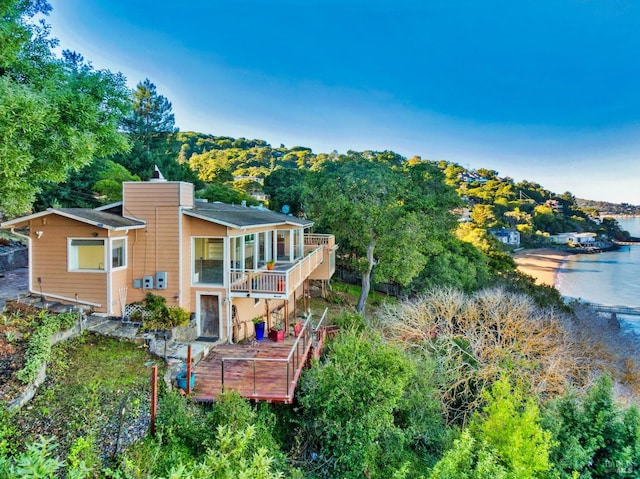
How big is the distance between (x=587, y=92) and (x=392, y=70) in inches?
877

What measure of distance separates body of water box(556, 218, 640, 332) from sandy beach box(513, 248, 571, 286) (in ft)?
3.53

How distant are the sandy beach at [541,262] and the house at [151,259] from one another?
42.9 meters

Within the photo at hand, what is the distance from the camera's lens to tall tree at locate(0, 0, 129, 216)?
200 inches

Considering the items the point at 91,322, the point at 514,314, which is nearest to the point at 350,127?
the point at 514,314

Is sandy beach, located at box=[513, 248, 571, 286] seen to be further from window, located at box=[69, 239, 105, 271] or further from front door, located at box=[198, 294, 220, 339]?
window, located at box=[69, 239, 105, 271]

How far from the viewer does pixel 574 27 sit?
28031 mm

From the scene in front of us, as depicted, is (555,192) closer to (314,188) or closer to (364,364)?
(314,188)

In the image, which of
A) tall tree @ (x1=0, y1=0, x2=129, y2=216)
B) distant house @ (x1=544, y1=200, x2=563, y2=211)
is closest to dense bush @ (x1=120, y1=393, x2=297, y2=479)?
tall tree @ (x1=0, y1=0, x2=129, y2=216)

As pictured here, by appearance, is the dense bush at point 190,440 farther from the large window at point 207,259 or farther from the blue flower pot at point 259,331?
the large window at point 207,259

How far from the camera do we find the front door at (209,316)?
11.6 meters

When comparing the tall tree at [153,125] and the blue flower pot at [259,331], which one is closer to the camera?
the blue flower pot at [259,331]

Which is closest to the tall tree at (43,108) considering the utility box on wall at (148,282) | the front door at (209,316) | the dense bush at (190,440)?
the utility box on wall at (148,282)

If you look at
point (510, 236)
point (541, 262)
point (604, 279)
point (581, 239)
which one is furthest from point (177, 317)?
point (581, 239)

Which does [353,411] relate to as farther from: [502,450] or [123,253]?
[123,253]
